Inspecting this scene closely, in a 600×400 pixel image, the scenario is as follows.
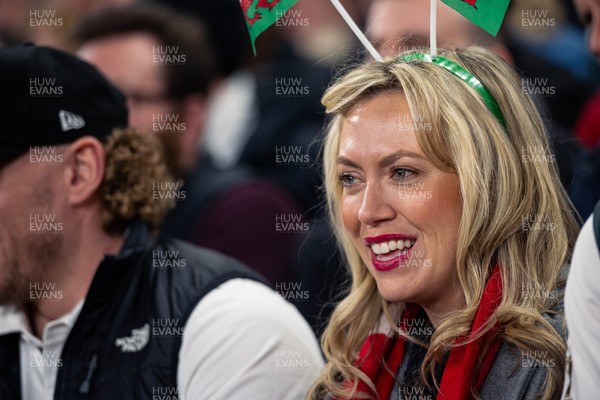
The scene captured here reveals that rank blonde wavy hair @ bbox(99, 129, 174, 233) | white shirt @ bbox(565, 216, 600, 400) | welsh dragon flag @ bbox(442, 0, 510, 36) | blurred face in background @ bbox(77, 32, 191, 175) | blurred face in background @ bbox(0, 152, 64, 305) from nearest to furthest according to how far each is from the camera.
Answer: white shirt @ bbox(565, 216, 600, 400), welsh dragon flag @ bbox(442, 0, 510, 36), blurred face in background @ bbox(0, 152, 64, 305), blonde wavy hair @ bbox(99, 129, 174, 233), blurred face in background @ bbox(77, 32, 191, 175)

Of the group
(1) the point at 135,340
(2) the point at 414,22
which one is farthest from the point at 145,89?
(1) the point at 135,340

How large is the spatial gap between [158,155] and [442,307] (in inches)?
53.1

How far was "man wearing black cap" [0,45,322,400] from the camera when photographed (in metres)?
2.98

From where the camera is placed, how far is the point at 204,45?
201 inches

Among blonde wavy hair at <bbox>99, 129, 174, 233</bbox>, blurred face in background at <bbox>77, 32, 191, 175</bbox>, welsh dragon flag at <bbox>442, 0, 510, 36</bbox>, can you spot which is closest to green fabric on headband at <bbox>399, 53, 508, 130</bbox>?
welsh dragon flag at <bbox>442, 0, 510, 36</bbox>

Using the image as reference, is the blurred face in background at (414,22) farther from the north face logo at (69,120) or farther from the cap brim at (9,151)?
the cap brim at (9,151)

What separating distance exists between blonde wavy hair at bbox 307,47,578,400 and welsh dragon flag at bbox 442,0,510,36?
104mm

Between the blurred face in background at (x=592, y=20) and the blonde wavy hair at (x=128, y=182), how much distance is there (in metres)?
1.59

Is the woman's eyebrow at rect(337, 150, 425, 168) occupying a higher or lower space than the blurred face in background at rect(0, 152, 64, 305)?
higher

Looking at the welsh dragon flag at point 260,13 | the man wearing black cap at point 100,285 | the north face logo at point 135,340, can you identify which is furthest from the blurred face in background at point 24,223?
the welsh dragon flag at point 260,13

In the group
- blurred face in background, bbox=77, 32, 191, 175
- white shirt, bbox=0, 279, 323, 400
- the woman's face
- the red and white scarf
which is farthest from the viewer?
blurred face in background, bbox=77, 32, 191, 175

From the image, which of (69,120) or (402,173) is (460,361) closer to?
(402,173)

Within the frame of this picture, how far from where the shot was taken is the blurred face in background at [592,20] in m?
3.34

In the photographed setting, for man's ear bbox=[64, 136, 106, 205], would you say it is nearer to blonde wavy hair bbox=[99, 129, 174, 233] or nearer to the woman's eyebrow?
blonde wavy hair bbox=[99, 129, 174, 233]
